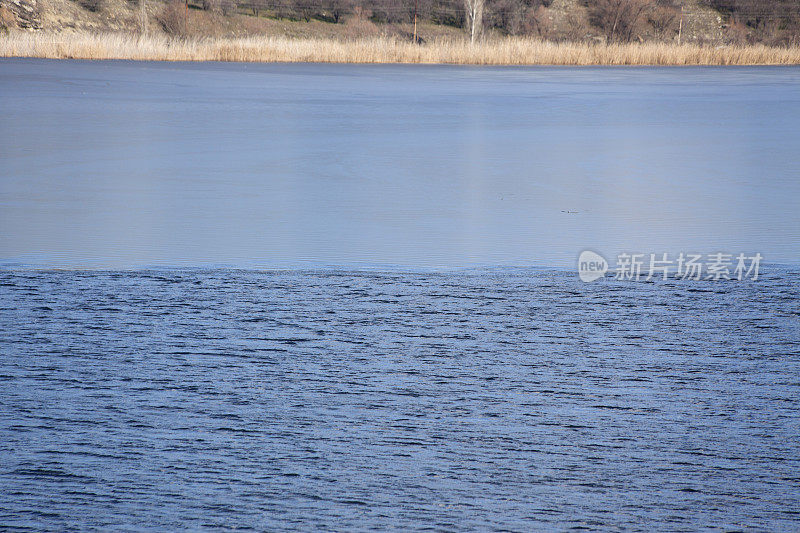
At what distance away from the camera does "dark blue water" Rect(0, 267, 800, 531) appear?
2.10 meters

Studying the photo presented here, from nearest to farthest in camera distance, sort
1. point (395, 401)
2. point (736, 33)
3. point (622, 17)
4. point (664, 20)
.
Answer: point (395, 401) < point (622, 17) < point (664, 20) < point (736, 33)

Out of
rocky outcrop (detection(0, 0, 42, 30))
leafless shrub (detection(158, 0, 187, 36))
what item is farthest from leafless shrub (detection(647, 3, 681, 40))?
rocky outcrop (detection(0, 0, 42, 30))

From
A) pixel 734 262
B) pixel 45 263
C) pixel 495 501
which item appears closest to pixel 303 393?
pixel 495 501

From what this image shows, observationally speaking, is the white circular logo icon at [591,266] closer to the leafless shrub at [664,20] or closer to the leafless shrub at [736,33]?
the leafless shrub at [736,33]

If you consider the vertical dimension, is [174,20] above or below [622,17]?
below

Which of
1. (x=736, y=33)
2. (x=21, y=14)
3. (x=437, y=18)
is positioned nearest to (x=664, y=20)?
(x=736, y=33)

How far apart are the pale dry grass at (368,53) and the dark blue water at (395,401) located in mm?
20384

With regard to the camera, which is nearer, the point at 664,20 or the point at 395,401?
the point at 395,401

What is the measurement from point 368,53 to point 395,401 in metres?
22.0

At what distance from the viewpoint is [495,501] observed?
211cm

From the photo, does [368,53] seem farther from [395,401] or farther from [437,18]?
[437,18]

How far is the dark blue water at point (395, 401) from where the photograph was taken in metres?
2.10

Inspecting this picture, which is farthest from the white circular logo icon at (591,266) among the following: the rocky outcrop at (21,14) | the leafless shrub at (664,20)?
the leafless shrub at (664,20)

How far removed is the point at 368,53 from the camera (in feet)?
78.8
